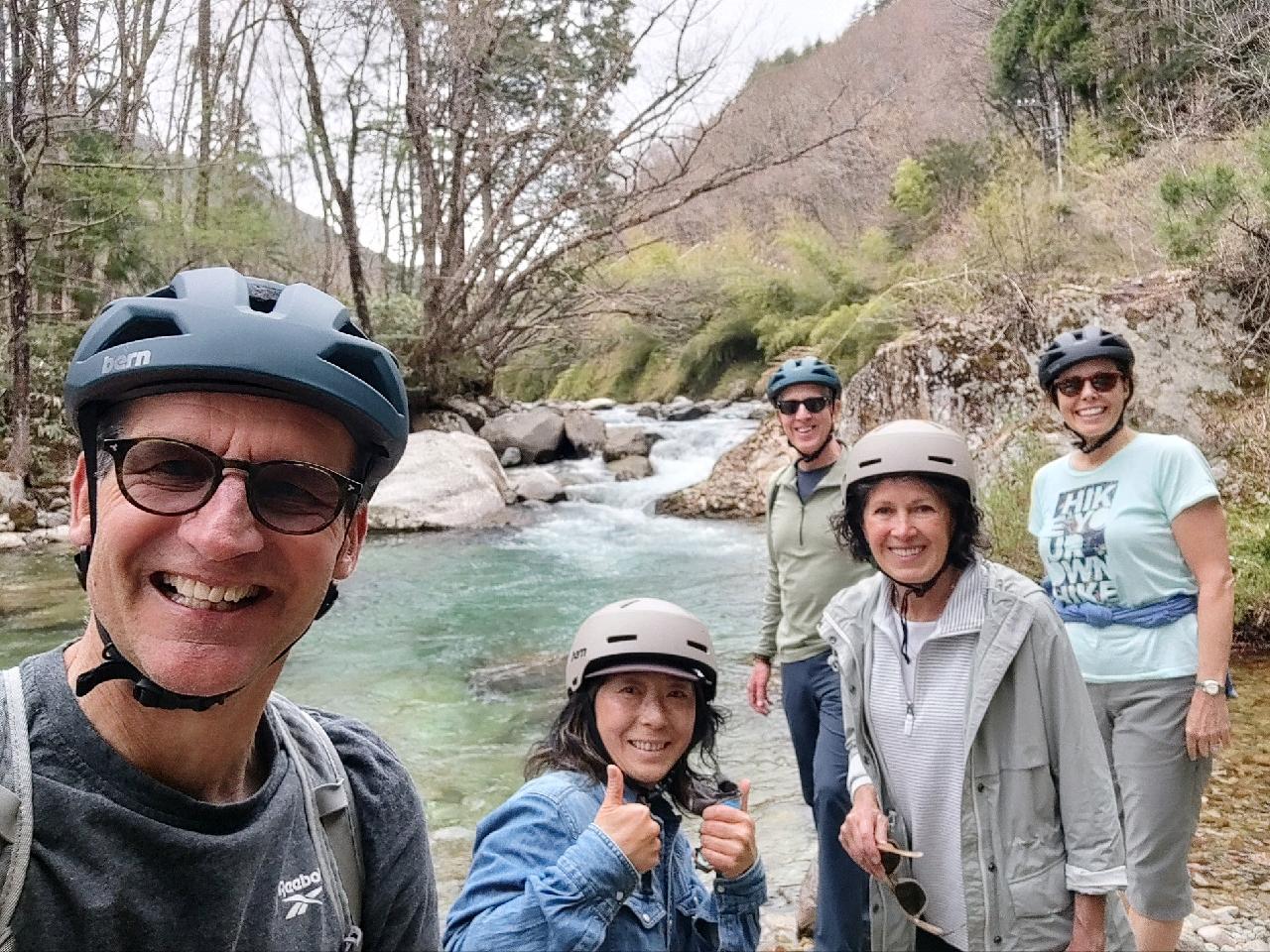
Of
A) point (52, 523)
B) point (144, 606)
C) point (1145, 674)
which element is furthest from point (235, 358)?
point (52, 523)

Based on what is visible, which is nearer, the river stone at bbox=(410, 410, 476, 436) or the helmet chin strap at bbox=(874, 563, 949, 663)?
the helmet chin strap at bbox=(874, 563, 949, 663)

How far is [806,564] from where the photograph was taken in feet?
11.3

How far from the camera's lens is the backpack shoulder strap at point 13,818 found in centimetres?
82

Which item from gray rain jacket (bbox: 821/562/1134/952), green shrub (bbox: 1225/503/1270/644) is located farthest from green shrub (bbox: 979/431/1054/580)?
gray rain jacket (bbox: 821/562/1134/952)

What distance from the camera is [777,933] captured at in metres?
3.22

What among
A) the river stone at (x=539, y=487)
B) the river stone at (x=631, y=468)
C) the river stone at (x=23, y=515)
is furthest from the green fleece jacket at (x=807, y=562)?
the river stone at (x=631, y=468)

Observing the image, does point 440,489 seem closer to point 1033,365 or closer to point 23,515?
point 23,515

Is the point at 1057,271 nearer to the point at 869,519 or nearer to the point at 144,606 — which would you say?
the point at 869,519

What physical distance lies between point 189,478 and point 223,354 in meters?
0.16

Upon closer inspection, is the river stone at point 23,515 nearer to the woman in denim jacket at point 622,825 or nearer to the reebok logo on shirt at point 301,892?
the woman in denim jacket at point 622,825

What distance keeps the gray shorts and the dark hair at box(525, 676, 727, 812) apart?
52.1 inches

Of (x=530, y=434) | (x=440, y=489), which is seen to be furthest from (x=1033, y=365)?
(x=530, y=434)

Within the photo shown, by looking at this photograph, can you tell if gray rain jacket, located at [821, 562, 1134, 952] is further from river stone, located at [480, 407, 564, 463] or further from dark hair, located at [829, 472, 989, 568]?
river stone, located at [480, 407, 564, 463]

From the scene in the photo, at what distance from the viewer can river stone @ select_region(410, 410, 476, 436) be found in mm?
17797
